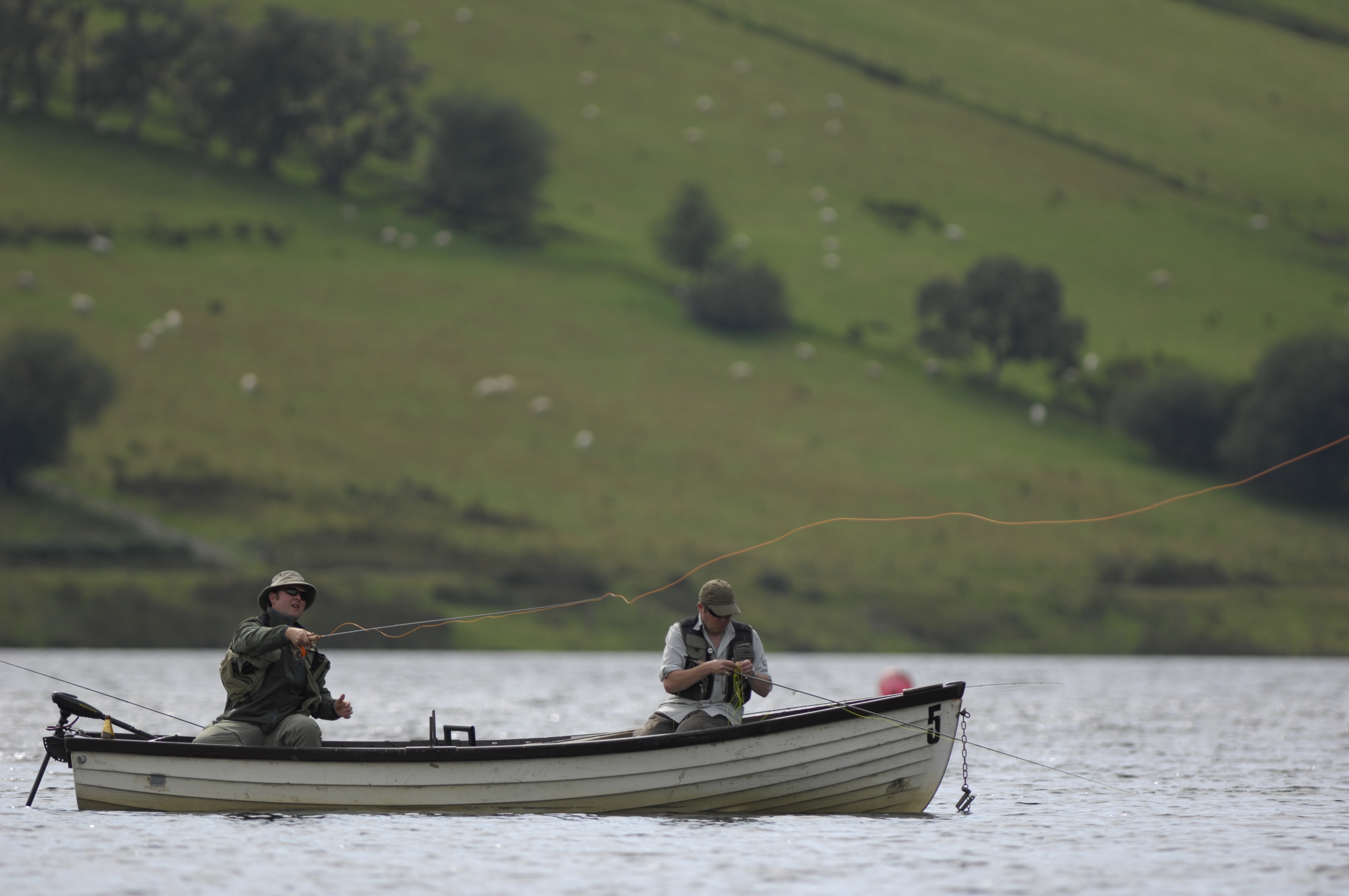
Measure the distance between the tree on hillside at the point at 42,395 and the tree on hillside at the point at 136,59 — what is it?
155 ft

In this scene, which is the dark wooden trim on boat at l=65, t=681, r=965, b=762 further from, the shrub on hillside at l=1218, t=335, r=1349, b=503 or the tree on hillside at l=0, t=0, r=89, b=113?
the tree on hillside at l=0, t=0, r=89, b=113

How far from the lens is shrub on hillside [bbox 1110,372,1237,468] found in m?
106

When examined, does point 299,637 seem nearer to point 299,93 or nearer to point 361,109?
point 299,93

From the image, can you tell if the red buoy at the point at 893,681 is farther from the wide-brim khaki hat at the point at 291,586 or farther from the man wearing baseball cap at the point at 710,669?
the wide-brim khaki hat at the point at 291,586

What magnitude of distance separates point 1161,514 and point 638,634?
122 ft

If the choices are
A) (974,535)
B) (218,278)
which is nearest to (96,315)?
(218,278)

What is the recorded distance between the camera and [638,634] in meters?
76.3

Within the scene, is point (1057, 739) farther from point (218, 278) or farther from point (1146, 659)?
point (218, 278)

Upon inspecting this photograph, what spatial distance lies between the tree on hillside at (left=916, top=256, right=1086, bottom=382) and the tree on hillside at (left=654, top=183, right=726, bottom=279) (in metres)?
17.7

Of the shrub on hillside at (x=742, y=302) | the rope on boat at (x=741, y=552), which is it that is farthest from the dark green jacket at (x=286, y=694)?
the shrub on hillside at (x=742, y=302)

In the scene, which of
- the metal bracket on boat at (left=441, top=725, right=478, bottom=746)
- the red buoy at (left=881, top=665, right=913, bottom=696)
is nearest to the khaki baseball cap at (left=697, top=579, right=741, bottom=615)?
the metal bracket on boat at (left=441, top=725, right=478, bottom=746)

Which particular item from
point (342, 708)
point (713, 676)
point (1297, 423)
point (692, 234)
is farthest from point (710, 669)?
point (692, 234)

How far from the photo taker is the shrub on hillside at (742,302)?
379 ft

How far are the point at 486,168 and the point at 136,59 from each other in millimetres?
29326
